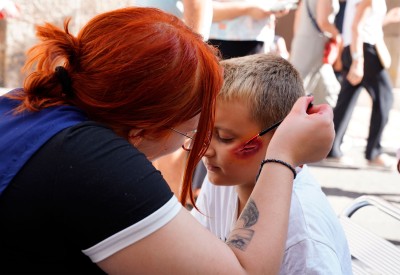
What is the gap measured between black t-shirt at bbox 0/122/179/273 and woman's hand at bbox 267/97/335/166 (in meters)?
0.26

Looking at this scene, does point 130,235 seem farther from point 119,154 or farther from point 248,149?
point 248,149

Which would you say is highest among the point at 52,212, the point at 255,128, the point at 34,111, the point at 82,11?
the point at 34,111

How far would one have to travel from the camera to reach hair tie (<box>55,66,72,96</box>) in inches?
49.4

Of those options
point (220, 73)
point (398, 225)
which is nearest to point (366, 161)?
point (398, 225)

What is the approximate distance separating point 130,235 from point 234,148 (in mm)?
723

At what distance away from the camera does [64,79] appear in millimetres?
1256

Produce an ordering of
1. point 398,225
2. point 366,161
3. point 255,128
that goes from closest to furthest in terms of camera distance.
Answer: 1. point 255,128
2. point 398,225
3. point 366,161

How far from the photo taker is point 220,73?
134 centimetres

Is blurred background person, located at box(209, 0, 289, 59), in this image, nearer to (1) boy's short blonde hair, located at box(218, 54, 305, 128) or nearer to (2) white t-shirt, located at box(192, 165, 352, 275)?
(1) boy's short blonde hair, located at box(218, 54, 305, 128)

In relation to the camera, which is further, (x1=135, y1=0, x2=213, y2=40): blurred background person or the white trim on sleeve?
(x1=135, y1=0, x2=213, y2=40): blurred background person

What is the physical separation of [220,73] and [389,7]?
10.8ft

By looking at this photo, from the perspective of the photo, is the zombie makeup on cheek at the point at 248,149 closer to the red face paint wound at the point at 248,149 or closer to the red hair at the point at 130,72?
the red face paint wound at the point at 248,149

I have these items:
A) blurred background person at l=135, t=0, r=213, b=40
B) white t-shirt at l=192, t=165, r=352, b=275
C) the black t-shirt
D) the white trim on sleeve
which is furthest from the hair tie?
blurred background person at l=135, t=0, r=213, b=40

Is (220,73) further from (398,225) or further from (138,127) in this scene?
(398,225)
